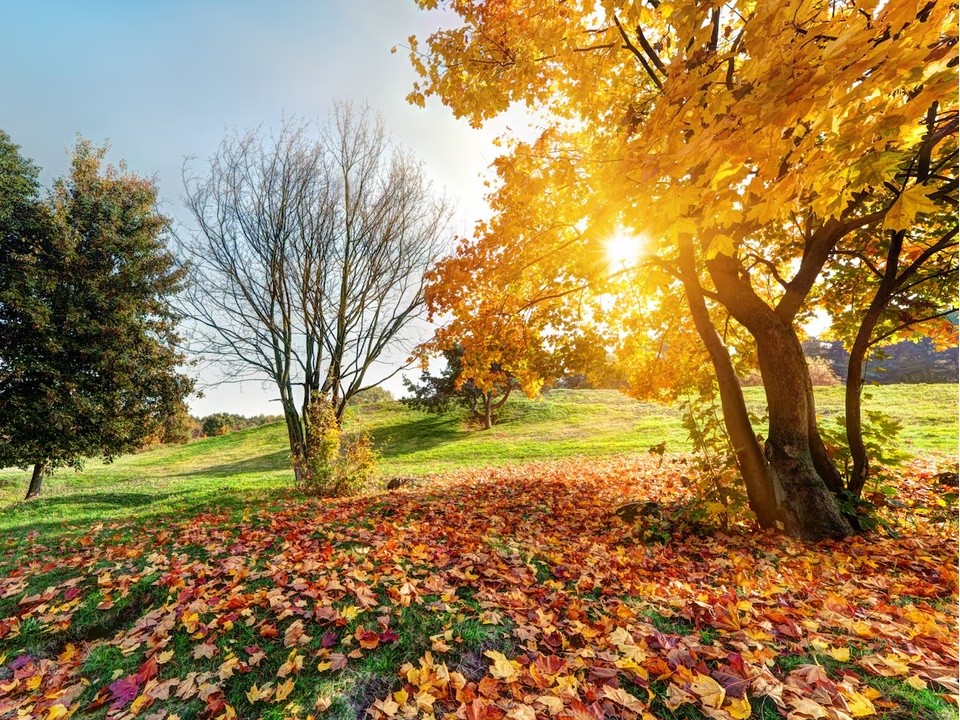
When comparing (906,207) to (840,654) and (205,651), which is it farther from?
(205,651)

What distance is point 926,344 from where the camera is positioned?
35031 millimetres

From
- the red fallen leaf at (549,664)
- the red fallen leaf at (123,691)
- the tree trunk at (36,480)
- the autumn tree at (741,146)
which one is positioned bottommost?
the red fallen leaf at (549,664)

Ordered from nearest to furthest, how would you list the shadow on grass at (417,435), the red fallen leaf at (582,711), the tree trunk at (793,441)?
the red fallen leaf at (582,711) → the tree trunk at (793,441) → the shadow on grass at (417,435)

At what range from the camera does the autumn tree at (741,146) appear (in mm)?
2098

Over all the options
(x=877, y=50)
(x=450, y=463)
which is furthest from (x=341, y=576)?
(x=450, y=463)

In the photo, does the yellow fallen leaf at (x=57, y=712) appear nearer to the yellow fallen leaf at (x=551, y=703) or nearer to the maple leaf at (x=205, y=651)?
the maple leaf at (x=205, y=651)

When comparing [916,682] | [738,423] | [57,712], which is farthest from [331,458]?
[916,682]

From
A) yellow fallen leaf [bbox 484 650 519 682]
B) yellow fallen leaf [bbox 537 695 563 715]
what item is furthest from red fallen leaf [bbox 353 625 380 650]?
yellow fallen leaf [bbox 537 695 563 715]

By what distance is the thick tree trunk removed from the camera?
5.64m

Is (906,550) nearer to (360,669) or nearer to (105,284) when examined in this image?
(360,669)

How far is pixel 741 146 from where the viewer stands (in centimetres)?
229

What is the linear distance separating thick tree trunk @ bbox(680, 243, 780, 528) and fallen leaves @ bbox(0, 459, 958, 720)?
21.1 inches

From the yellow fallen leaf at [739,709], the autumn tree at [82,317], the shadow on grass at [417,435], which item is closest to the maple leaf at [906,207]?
the yellow fallen leaf at [739,709]

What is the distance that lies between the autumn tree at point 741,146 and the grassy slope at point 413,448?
27.3 ft
